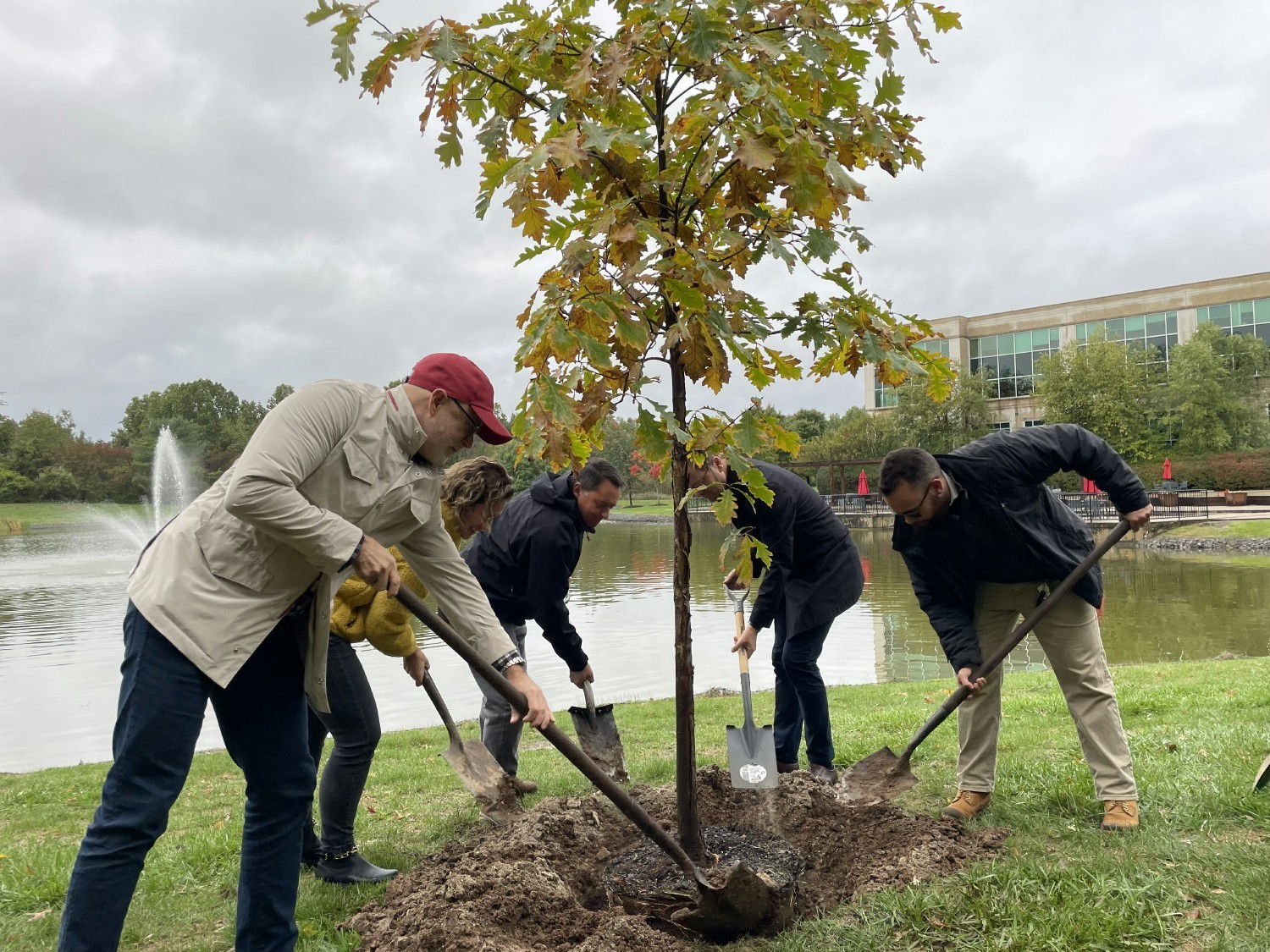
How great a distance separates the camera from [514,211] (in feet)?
10.2

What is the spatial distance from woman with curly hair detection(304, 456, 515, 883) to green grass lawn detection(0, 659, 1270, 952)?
0.18 metres

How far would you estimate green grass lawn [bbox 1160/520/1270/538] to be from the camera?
26.1m

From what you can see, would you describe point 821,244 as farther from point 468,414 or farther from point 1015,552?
point 1015,552

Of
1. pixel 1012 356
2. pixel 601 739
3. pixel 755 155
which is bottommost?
pixel 601 739

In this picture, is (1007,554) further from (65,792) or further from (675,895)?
(65,792)

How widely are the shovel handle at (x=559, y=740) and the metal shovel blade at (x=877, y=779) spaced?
1.24m

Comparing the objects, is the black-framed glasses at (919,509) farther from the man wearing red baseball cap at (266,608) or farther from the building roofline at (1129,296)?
the building roofline at (1129,296)

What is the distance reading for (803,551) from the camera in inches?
194

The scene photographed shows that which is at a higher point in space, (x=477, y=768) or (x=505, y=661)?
(x=505, y=661)

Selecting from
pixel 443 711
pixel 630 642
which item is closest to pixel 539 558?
pixel 443 711

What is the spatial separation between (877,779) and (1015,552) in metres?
1.32

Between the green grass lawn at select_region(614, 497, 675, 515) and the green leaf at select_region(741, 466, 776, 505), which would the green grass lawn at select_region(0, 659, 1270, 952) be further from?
the green grass lawn at select_region(614, 497, 675, 515)

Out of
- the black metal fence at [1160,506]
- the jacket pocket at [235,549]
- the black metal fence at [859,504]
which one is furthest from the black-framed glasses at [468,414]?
the black metal fence at [859,504]

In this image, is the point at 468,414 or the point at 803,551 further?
the point at 803,551
